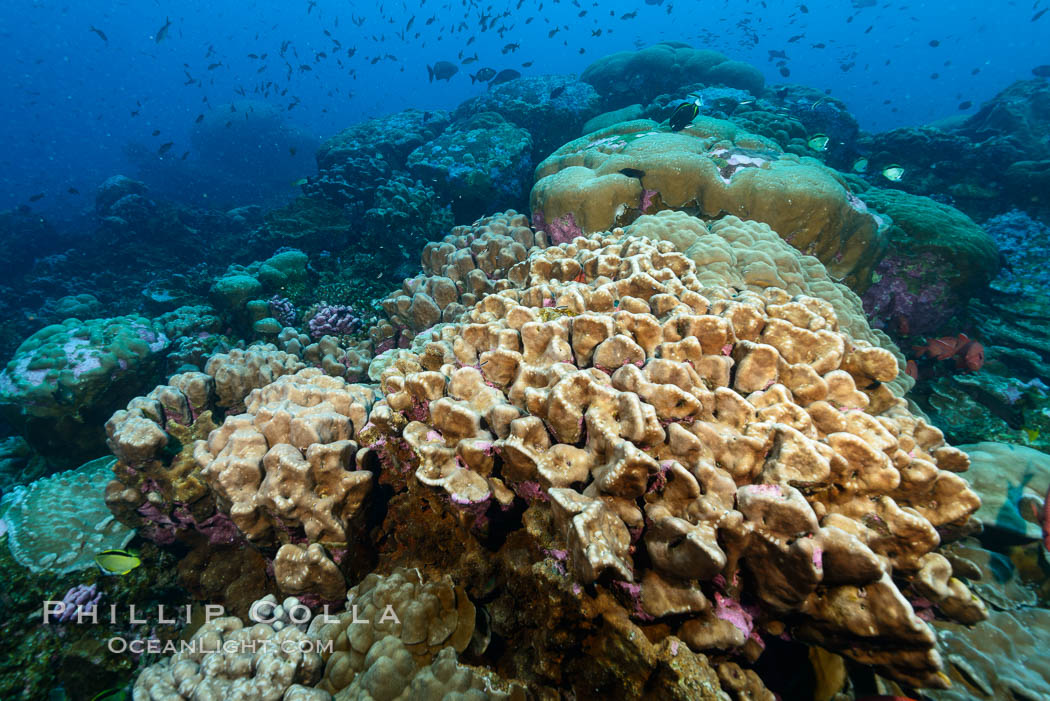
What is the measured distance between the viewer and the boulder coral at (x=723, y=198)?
5.70 meters

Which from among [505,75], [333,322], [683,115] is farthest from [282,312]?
[505,75]

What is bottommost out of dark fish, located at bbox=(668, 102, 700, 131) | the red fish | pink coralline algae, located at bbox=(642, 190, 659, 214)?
the red fish

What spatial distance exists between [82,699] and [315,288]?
6341 millimetres

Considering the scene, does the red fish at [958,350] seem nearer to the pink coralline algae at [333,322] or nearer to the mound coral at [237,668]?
the mound coral at [237,668]

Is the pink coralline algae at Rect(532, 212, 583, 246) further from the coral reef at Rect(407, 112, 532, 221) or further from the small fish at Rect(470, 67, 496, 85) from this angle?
the small fish at Rect(470, 67, 496, 85)

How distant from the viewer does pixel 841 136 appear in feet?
46.0

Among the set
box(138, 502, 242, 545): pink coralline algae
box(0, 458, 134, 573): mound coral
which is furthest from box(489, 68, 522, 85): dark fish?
box(138, 502, 242, 545): pink coralline algae

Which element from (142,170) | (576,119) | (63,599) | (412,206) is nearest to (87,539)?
(63,599)

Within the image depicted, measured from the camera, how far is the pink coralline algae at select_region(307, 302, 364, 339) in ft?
21.0

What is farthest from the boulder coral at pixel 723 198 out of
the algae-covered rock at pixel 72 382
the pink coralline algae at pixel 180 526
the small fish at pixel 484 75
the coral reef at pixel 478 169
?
the small fish at pixel 484 75

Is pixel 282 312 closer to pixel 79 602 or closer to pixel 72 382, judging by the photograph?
pixel 72 382

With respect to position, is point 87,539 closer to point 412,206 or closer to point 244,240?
point 412,206

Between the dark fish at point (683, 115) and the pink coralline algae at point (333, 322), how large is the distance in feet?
22.9

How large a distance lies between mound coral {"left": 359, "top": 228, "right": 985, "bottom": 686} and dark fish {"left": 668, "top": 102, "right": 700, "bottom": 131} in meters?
6.09
